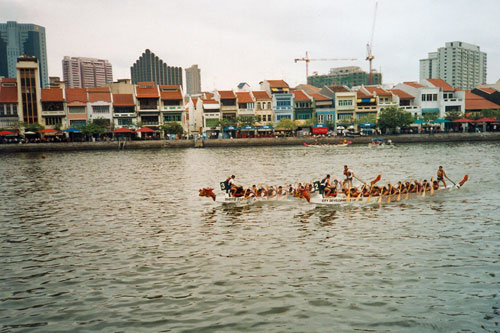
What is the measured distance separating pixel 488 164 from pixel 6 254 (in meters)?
47.2

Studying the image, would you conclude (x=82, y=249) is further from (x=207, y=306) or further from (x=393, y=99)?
(x=393, y=99)

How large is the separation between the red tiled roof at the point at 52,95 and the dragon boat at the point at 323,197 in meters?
75.3

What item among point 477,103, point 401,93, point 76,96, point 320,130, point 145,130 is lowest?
point 320,130

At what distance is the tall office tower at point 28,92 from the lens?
8725cm

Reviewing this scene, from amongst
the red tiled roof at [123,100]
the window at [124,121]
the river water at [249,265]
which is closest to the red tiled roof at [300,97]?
the red tiled roof at [123,100]

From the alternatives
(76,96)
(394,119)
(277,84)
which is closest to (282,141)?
(277,84)

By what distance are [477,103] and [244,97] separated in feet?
192

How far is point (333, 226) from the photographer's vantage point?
20500mm

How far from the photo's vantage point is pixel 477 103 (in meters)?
104

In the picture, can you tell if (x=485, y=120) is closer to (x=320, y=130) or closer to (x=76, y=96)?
(x=320, y=130)

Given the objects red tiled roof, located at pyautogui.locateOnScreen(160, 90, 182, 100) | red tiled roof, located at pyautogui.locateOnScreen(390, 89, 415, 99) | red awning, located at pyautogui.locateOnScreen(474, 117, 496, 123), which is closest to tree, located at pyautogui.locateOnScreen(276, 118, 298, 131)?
red tiled roof, located at pyautogui.locateOnScreen(160, 90, 182, 100)

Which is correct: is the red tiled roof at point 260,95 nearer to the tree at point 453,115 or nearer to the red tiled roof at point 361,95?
the red tiled roof at point 361,95

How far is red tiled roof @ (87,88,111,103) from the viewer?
91.4 meters

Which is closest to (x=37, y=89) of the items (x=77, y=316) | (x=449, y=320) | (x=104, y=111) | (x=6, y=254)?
(x=104, y=111)
